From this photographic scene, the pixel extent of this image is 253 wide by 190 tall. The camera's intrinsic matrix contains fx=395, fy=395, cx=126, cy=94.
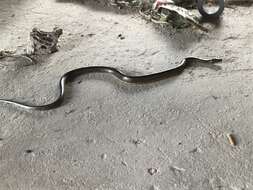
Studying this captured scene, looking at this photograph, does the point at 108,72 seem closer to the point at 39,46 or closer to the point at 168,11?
the point at 39,46

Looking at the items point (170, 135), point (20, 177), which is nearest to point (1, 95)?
point (20, 177)

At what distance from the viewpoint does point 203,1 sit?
10.1ft

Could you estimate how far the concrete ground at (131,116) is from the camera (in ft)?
5.54

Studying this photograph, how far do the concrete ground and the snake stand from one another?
0.04 meters

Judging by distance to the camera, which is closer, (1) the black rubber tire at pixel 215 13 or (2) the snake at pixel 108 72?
(2) the snake at pixel 108 72

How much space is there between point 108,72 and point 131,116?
45cm

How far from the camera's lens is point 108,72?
7.88ft

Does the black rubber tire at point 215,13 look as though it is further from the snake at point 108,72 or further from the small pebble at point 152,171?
the small pebble at point 152,171

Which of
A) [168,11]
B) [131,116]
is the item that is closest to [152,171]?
[131,116]

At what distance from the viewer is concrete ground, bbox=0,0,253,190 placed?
1.69 meters

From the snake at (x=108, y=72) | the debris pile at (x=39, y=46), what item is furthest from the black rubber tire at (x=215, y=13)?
the debris pile at (x=39, y=46)

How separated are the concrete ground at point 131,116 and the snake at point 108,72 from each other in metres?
0.04

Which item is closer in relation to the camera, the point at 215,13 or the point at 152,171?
the point at 152,171

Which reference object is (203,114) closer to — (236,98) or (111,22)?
(236,98)
